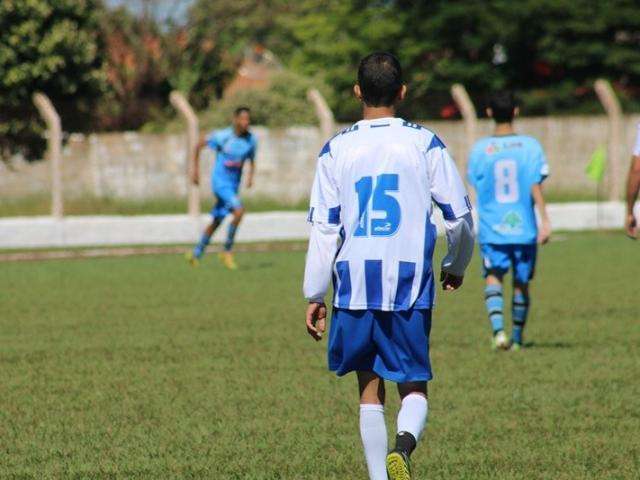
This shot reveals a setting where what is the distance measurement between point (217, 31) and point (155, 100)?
27.1 ft

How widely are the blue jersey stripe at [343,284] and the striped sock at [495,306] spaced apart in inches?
208

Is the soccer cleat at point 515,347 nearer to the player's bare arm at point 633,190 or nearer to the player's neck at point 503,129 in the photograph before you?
the player's neck at point 503,129

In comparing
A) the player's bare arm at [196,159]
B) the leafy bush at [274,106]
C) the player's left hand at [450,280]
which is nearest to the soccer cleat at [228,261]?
the player's bare arm at [196,159]

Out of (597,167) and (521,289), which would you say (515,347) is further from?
(597,167)

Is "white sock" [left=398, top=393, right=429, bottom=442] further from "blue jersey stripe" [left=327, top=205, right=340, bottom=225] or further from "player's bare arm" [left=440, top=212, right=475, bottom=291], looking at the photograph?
"blue jersey stripe" [left=327, top=205, right=340, bottom=225]

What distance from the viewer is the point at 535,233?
1118 centimetres

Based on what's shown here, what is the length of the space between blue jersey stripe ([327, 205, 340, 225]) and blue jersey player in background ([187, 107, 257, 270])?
534 inches

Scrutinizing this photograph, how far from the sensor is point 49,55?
127 ft

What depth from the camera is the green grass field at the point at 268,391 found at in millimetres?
7020

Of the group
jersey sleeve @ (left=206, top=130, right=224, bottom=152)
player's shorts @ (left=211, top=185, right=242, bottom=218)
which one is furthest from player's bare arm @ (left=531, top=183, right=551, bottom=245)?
player's shorts @ (left=211, top=185, right=242, bottom=218)

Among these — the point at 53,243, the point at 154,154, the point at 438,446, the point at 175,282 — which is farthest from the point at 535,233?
the point at 154,154

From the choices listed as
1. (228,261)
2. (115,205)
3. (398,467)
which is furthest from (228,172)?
(398,467)

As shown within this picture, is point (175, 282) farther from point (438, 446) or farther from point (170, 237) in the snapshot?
point (438, 446)

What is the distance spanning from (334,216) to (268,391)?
3.43 meters
